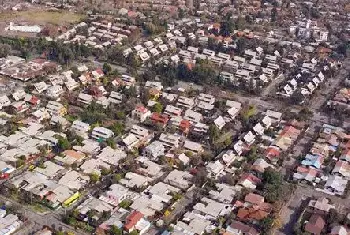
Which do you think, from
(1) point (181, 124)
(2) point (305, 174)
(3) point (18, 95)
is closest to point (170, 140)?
(1) point (181, 124)

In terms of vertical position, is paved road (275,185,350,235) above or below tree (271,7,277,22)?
below

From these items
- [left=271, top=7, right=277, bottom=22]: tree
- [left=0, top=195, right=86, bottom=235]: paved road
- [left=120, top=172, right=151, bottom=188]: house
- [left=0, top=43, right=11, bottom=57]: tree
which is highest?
[left=271, top=7, right=277, bottom=22]: tree

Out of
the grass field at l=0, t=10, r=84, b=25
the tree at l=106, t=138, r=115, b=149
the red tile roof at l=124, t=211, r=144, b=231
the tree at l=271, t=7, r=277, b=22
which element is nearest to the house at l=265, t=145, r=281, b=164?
the tree at l=106, t=138, r=115, b=149

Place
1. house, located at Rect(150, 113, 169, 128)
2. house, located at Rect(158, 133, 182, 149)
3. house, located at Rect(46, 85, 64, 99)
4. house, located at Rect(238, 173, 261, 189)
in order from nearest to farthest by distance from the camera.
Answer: house, located at Rect(238, 173, 261, 189) → house, located at Rect(158, 133, 182, 149) → house, located at Rect(150, 113, 169, 128) → house, located at Rect(46, 85, 64, 99)

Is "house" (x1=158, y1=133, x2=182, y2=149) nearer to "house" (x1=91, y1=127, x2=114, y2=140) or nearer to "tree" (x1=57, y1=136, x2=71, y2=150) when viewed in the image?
"house" (x1=91, y1=127, x2=114, y2=140)

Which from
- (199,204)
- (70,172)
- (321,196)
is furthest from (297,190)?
(70,172)
